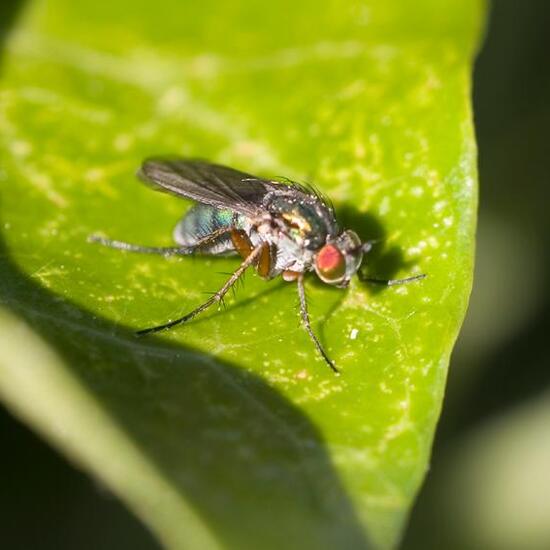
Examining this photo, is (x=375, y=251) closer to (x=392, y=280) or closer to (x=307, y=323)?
(x=392, y=280)

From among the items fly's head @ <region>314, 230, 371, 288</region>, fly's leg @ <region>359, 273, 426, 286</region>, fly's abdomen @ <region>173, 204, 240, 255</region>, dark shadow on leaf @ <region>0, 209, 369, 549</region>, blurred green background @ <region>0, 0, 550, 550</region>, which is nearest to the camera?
Answer: dark shadow on leaf @ <region>0, 209, 369, 549</region>

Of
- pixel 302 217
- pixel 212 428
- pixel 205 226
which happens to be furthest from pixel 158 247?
pixel 212 428

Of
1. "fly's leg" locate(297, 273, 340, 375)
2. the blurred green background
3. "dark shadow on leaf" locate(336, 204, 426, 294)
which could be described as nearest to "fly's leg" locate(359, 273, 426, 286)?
"dark shadow on leaf" locate(336, 204, 426, 294)

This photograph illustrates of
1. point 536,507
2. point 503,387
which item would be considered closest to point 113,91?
point 503,387

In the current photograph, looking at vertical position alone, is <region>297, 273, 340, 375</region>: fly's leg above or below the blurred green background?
above

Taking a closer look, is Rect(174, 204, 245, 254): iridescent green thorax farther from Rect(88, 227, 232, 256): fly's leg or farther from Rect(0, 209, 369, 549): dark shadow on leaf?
Rect(0, 209, 369, 549): dark shadow on leaf

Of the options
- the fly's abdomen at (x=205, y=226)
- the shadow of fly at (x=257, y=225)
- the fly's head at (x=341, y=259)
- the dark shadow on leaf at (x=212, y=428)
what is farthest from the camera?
the fly's abdomen at (x=205, y=226)

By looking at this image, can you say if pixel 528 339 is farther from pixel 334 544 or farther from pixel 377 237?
pixel 334 544

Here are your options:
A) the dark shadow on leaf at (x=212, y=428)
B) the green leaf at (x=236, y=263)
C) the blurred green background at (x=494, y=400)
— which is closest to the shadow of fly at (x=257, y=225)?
the green leaf at (x=236, y=263)

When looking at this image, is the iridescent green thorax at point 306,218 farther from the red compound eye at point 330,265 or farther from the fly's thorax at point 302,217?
the red compound eye at point 330,265
